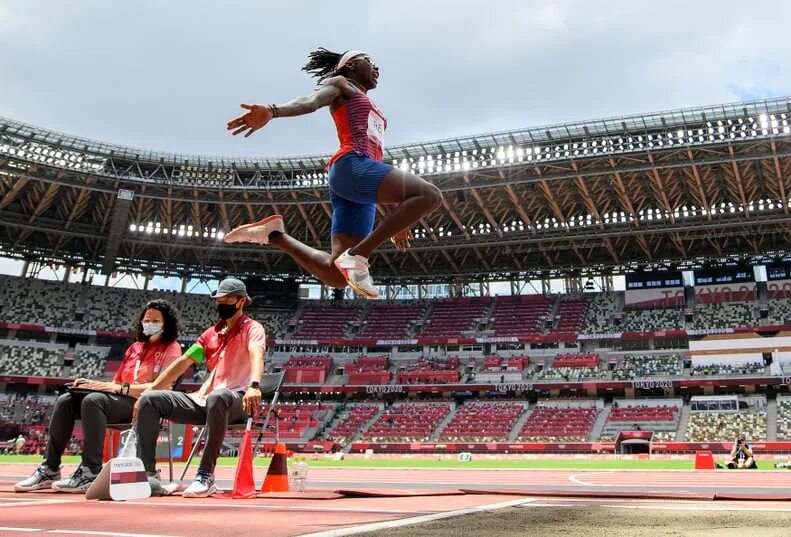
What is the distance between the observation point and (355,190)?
4.40 m

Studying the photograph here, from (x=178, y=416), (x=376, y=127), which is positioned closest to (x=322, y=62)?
(x=376, y=127)

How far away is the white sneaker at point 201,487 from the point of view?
14.4ft

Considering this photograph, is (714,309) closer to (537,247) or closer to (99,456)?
(537,247)

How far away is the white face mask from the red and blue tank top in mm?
2406

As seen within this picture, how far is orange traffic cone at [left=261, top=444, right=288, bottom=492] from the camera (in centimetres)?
524

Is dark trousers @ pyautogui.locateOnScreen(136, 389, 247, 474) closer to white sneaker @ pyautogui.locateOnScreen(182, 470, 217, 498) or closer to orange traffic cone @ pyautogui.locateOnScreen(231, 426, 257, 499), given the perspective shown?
white sneaker @ pyautogui.locateOnScreen(182, 470, 217, 498)

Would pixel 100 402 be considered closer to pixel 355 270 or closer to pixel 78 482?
pixel 78 482

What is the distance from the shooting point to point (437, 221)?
4097cm

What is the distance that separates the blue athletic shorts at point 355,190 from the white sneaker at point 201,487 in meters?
2.08

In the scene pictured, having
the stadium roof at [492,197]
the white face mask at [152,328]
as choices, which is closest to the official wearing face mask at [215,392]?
the white face mask at [152,328]

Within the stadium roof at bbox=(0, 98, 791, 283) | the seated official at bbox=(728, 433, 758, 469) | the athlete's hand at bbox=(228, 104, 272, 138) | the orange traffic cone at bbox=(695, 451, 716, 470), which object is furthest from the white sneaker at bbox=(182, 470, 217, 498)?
the stadium roof at bbox=(0, 98, 791, 283)

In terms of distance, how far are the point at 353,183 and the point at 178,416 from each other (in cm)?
228

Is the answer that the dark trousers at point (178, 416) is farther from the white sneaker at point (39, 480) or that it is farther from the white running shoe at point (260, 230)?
the white running shoe at point (260, 230)

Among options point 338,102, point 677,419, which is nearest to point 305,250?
point 338,102
